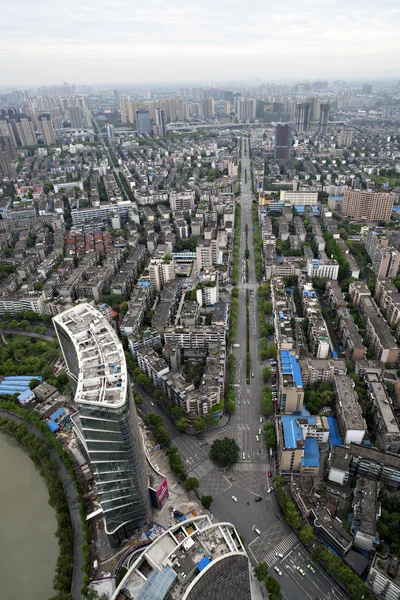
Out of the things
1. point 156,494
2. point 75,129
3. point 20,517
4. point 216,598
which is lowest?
point 20,517

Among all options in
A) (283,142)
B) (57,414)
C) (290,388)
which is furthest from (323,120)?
(57,414)

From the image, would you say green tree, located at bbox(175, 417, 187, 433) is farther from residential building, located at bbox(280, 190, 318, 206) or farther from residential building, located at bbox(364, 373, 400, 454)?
residential building, located at bbox(280, 190, 318, 206)

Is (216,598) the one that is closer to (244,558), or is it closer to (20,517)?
(244,558)

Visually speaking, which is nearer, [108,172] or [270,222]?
[270,222]

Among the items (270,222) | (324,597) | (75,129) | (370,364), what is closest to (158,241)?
(270,222)

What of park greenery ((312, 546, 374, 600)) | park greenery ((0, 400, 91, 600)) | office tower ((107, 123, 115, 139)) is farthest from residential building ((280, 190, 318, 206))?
office tower ((107, 123, 115, 139))

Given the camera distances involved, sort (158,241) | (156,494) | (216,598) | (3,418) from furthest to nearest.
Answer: (158,241)
(3,418)
(156,494)
(216,598)

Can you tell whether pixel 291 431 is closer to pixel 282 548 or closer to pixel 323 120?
pixel 282 548
